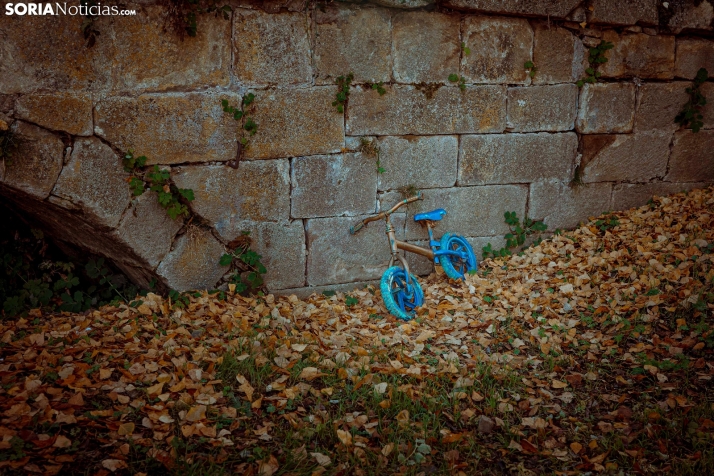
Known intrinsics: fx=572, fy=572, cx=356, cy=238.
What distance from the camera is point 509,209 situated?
15.9 feet

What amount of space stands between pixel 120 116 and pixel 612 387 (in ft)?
11.0

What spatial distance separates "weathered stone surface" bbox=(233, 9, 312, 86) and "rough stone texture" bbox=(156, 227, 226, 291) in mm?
1139

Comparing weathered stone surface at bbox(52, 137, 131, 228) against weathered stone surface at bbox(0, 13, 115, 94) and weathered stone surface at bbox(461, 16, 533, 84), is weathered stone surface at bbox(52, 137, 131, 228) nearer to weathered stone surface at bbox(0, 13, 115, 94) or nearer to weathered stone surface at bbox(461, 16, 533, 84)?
weathered stone surface at bbox(0, 13, 115, 94)

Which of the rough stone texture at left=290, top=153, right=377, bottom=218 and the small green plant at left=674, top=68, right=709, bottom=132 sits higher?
the small green plant at left=674, top=68, right=709, bottom=132

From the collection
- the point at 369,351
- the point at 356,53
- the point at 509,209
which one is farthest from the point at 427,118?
the point at 369,351

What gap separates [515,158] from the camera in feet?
15.4

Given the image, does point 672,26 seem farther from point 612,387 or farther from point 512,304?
point 612,387

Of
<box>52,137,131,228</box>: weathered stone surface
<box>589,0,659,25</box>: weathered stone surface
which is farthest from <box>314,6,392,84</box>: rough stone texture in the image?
<box>589,0,659,25</box>: weathered stone surface

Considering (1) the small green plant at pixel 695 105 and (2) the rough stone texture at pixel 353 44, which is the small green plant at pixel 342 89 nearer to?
(2) the rough stone texture at pixel 353 44

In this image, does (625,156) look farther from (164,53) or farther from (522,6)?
(164,53)

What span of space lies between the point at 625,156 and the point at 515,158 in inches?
42.8

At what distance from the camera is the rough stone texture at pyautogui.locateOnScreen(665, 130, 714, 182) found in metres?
5.10

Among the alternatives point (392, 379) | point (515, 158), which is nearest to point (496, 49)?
point (515, 158)

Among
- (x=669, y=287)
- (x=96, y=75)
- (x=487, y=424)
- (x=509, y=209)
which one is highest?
(x=96, y=75)
